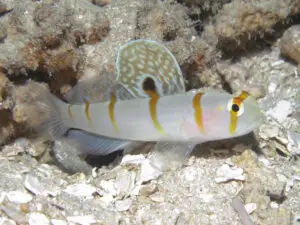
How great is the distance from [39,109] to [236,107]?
73.4 inches

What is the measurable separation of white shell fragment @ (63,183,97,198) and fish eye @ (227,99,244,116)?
1.30 m

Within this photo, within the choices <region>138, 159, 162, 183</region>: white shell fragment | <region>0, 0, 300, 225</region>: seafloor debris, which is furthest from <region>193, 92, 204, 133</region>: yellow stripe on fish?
<region>138, 159, 162, 183</region>: white shell fragment

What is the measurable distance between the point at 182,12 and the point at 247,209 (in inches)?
84.4

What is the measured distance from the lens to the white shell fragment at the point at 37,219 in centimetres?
200

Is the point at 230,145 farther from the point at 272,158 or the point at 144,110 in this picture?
the point at 144,110

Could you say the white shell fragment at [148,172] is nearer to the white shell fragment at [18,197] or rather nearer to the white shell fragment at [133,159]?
the white shell fragment at [133,159]

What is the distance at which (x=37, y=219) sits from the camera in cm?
202

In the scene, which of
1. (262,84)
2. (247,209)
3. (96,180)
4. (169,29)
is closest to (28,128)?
(96,180)

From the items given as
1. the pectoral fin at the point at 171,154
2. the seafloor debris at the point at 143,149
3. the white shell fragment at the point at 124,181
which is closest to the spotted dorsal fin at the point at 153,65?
the seafloor debris at the point at 143,149

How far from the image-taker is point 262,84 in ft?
11.4

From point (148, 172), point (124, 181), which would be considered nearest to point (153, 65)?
point (148, 172)

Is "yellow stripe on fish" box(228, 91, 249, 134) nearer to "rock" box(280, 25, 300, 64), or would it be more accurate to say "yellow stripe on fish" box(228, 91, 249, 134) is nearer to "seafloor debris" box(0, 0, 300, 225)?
"seafloor debris" box(0, 0, 300, 225)

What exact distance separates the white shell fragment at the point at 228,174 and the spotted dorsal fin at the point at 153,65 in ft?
2.58

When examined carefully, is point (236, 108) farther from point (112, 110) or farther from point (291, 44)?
point (291, 44)
